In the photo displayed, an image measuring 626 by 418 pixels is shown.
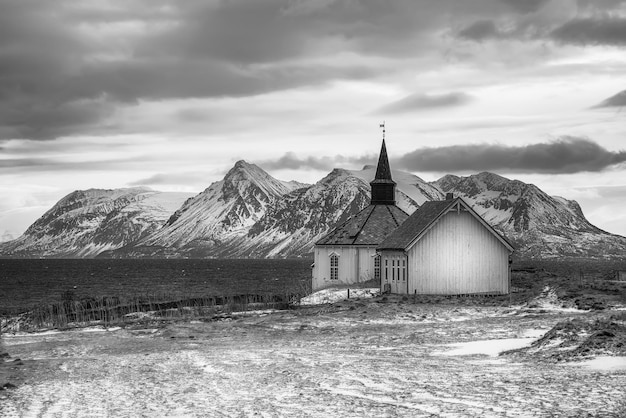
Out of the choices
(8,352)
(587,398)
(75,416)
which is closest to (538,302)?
(8,352)

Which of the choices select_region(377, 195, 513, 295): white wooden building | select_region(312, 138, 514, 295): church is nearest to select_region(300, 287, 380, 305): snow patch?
select_region(312, 138, 514, 295): church

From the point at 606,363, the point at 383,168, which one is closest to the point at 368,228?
the point at 383,168

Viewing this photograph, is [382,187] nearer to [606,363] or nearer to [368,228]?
[368,228]

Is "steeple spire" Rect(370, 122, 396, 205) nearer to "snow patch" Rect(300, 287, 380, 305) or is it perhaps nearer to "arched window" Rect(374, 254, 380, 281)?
"arched window" Rect(374, 254, 380, 281)

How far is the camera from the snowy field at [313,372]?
19578 millimetres

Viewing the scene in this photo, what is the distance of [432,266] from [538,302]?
9.72 meters

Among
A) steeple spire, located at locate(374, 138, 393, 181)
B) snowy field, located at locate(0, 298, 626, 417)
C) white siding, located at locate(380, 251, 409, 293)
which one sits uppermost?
steeple spire, located at locate(374, 138, 393, 181)

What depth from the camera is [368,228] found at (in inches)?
2854

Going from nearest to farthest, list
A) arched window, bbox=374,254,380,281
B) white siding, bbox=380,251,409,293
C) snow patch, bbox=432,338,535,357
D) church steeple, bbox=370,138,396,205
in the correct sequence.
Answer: snow patch, bbox=432,338,535,357 → white siding, bbox=380,251,409,293 → arched window, bbox=374,254,380,281 → church steeple, bbox=370,138,396,205

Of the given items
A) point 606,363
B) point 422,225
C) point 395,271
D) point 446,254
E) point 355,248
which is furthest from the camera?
point 355,248

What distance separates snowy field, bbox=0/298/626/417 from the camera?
64.2ft

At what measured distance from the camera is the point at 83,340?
1604 inches

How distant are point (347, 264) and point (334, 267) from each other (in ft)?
4.39

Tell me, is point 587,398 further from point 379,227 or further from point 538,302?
point 379,227
